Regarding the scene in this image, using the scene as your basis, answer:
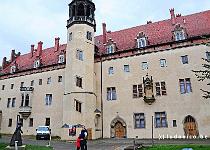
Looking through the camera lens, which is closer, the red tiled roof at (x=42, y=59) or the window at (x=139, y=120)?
the window at (x=139, y=120)

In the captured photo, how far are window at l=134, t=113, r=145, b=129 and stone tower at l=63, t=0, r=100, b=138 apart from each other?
18.7 ft

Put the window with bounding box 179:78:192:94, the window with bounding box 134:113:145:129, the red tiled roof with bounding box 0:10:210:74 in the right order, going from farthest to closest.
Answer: the red tiled roof with bounding box 0:10:210:74, the window with bounding box 134:113:145:129, the window with bounding box 179:78:192:94

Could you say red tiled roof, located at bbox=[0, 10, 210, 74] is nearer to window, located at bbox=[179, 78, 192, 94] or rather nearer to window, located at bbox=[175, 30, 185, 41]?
window, located at bbox=[175, 30, 185, 41]

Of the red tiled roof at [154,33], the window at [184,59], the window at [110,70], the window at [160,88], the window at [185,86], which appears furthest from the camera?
the window at [110,70]

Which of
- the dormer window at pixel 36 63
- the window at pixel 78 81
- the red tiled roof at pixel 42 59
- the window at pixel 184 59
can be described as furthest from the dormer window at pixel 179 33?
the dormer window at pixel 36 63

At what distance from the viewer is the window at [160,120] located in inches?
1273

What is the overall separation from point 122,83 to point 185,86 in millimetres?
8475

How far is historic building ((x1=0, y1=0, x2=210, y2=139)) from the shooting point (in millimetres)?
32062

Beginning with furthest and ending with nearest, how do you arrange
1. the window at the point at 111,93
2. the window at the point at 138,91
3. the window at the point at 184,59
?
the window at the point at 111,93 < the window at the point at 138,91 < the window at the point at 184,59

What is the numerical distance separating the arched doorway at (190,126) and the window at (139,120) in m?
5.37

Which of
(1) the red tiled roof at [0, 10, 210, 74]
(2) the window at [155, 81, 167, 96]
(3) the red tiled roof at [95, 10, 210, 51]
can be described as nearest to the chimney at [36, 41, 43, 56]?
(1) the red tiled roof at [0, 10, 210, 74]

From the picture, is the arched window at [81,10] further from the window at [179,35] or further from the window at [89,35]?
the window at [179,35]

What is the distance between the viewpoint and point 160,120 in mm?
32594

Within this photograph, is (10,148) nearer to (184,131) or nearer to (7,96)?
(184,131)
